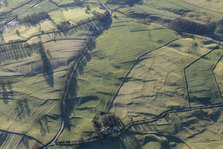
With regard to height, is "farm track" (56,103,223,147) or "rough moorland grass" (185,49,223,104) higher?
"rough moorland grass" (185,49,223,104)

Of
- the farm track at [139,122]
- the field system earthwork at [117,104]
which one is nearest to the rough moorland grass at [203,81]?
the field system earthwork at [117,104]

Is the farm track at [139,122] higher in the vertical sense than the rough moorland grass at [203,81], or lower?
lower

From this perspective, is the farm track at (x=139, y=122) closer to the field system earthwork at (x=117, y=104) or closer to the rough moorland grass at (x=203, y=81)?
the field system earthwork at (x=117, y=104)

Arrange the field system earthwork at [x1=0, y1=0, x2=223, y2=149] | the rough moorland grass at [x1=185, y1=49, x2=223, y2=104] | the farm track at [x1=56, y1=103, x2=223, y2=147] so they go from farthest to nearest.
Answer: the rough moorland grass at [x1=185, y1=49, x2=223, y2=104]
the field system earthwork at [x1=0, y1=0, x2=223, y2=149]
the farm track at [x1=56, y1=103, x2=223, y2=147]

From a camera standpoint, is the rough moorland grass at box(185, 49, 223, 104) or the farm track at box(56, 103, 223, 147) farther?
the rough moorland grass at box(185, 49, 223, 104)

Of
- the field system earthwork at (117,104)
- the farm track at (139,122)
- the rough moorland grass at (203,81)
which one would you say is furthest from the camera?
the rough moorland grass at (203,81)

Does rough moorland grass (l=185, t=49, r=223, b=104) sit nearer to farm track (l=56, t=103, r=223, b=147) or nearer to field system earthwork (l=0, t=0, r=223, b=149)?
field system earthwork (l=0, t=0, r=223, b=149)

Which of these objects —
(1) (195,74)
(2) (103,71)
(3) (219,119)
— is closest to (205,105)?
(3) (219,119)

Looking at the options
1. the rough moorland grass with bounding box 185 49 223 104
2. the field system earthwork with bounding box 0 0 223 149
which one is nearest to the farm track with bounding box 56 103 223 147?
the field system earthwork with bounding box 0 0 223 149

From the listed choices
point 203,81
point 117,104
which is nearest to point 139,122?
point 117,104

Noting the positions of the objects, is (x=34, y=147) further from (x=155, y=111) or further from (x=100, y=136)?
(x=155, y=111)

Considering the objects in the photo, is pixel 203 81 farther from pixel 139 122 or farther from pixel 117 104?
pixel 117 104
